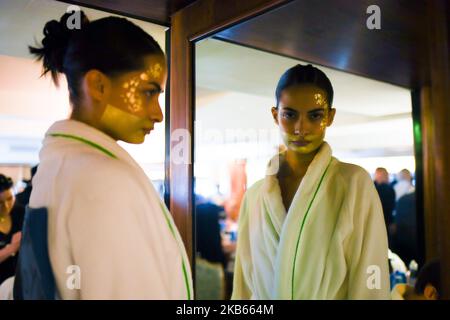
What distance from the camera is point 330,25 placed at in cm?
97

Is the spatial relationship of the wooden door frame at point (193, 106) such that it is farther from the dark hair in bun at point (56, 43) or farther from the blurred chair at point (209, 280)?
the dark hair in bun at point (56, 43)

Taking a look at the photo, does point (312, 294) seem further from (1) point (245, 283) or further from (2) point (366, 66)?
(2) point (366, 66)

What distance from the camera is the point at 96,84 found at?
2.86 feet

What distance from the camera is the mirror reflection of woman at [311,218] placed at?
2.85 feet

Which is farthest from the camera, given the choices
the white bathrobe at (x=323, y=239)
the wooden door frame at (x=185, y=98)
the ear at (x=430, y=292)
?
the wooden door frame at (x=185, y=98)

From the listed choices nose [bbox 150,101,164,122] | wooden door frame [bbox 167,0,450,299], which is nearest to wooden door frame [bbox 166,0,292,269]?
wooden door frame [bbox 167,0,450,299]

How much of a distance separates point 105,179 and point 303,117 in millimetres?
453

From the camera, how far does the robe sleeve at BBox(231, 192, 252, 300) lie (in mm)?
1073

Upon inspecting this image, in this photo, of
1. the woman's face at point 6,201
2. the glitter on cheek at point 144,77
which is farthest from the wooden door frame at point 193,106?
the woman's face at point 6,201

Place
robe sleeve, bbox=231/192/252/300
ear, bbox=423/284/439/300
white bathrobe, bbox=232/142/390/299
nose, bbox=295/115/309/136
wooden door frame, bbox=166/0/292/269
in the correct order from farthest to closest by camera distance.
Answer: wooden door frame, bbox=166/0/292/269 < robe sleeve, bbox=231/192/252/300 < nose, bbox=295/115/309/136 < white bathrobe, bbox=232/142/390/299 < ear, bbox=423/284/439/300

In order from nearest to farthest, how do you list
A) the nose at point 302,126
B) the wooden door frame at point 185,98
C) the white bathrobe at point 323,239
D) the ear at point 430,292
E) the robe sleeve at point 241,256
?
the ear at point 430,292
the white bathrobe at point 323,239
the nose at point 302,126
the robe sleeve at point 241,256
the wooden door frame at point 185,98

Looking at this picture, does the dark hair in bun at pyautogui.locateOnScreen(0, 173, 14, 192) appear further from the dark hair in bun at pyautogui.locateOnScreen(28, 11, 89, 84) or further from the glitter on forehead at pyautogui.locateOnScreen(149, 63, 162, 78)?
the glitter on forehead at pyautogui.locateOnScreen(149, 63, 162, 78)

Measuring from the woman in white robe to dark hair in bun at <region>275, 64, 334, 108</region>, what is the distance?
0.27 m

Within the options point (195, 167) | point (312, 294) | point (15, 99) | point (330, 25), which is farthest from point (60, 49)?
point (312, 294)
